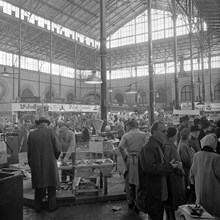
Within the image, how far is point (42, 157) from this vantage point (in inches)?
155

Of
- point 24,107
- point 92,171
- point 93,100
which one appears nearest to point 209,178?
point 92,171

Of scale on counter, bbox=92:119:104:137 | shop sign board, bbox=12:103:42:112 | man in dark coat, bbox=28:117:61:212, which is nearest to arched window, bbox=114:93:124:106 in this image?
shop sign board, bbox=12:103:42:112

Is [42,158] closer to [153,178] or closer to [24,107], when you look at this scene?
[153,178]

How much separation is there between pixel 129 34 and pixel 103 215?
2981cm

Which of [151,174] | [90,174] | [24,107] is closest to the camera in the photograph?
[151,174]

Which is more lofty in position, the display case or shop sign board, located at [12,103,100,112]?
shop sign board, located at [12,103,100,112]

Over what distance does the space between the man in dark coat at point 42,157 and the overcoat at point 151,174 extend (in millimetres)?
1642

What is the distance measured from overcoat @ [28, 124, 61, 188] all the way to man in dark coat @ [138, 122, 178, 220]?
164 centimetres

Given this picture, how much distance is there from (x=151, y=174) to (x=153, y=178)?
0.07 metres

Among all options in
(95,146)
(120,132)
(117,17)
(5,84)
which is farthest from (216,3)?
(5,84)

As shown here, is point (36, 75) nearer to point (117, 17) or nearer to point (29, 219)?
point (117, 17)

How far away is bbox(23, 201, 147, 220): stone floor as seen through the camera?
3882 millimetres

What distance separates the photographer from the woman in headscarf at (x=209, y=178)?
9.53ft

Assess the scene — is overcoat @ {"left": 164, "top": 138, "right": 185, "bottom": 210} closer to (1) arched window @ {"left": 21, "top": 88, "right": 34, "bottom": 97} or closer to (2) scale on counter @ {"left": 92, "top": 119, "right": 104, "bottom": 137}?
(2) scale on counter @ {"left": 92, "top": 119, "right": 104, "bottom": 137}
